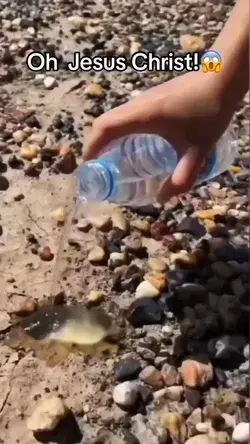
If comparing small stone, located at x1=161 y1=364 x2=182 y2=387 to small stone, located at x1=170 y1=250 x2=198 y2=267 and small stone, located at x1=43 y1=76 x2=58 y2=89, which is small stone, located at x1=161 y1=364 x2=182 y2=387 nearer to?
small stone, located at x1=170 y1=250 x2=198 y2=267

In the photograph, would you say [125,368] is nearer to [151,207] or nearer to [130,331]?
[130,331]

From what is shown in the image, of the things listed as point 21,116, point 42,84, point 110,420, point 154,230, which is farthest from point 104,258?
point 42,84

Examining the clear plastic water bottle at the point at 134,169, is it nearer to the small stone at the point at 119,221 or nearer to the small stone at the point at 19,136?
the small stone at the point at 119,221

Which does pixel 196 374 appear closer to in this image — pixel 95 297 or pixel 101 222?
pixel 95 297

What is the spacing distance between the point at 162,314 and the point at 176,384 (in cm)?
14

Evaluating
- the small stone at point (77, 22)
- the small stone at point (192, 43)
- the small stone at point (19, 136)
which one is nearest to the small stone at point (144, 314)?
the small stone at point (19, 136)

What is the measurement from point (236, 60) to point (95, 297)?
0.47 meters

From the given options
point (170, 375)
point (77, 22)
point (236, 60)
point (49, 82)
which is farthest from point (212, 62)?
point (77, 22)

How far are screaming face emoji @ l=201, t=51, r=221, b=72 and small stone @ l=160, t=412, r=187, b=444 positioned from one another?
52 cm

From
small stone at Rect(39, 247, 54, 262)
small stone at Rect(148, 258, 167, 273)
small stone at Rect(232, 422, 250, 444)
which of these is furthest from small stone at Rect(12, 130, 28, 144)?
small stone at Rect(232, 422, 250, 444)

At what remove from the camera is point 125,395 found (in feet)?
4.08

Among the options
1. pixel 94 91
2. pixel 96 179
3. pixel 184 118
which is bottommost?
pixel 94 91

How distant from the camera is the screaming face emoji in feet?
4.04

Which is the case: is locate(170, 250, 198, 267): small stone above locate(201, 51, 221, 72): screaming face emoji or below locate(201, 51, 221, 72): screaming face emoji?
below
